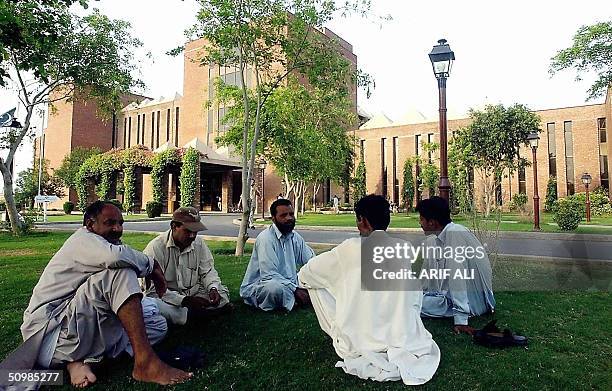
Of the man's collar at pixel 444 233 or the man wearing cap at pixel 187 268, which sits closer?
the man wearing cap at pixel 187 268

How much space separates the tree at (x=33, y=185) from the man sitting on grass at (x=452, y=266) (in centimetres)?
4722

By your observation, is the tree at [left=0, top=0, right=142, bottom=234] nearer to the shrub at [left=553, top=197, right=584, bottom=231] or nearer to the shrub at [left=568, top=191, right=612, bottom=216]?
the shrub at [left=553, top=197, right=584, bottom=231]

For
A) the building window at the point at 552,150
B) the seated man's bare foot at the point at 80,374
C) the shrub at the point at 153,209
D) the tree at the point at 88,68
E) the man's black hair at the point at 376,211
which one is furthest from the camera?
the building window at the point at 552,150

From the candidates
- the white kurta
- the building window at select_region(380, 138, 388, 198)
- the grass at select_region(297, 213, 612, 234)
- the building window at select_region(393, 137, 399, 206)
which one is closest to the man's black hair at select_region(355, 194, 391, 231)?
the white kurta

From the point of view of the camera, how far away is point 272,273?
4.56 metres

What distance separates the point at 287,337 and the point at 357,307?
3.29ft

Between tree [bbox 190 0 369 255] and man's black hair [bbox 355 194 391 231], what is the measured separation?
6566mm

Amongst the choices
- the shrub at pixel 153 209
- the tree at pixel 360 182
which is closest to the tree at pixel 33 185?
the shrub at pixel 153 209

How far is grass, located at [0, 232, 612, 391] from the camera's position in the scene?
2891 mm

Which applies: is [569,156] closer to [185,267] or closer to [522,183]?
[522,183]

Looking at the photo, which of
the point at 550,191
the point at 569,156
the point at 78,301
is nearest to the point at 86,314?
the point at 78,301

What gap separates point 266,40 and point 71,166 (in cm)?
4133

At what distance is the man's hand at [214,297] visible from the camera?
4.04 m

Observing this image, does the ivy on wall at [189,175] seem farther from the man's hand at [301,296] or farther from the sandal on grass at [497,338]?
the sandal on grass at [497,338]
